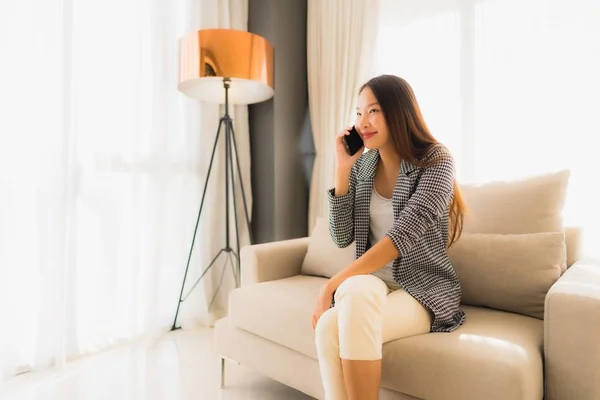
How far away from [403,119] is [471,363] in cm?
73

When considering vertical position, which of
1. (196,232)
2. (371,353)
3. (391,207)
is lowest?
(371,353)

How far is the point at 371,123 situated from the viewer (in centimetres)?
133

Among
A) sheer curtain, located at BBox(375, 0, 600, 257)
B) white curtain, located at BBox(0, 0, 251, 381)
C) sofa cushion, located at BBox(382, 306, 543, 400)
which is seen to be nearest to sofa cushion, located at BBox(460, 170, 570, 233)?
sheer curtain, located at BBox(375, 0, 600, 257)

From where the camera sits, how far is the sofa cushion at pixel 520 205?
4.69 ft

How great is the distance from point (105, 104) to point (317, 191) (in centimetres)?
139

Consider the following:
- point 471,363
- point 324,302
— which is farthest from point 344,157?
point 471,363

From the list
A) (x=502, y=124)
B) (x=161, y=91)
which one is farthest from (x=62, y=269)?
(x=502, y=124)

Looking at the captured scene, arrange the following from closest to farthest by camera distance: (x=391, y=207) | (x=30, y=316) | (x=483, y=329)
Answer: (x=483, y=329) → (x=391, y=207) → (x=30, y=316)

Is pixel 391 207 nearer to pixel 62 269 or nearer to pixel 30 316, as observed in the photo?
pixel 62 269

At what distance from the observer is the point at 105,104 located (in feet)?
7.15

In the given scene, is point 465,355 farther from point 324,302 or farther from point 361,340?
point 324,302

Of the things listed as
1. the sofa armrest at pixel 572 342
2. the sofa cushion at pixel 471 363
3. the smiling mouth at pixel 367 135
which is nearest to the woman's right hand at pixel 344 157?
the smiling mouth at pixel 367 135

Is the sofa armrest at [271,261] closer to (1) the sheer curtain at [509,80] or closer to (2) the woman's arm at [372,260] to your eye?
(2) the woman's arm at [372,260]

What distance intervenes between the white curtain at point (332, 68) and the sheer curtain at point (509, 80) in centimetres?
11
